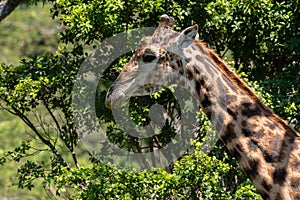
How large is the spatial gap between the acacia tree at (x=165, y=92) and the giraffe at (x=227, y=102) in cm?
216

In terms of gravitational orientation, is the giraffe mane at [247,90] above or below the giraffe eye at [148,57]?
below

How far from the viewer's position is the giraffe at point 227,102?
18.4ft

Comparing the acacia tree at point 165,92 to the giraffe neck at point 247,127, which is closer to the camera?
the giraffe neck at point 247,127

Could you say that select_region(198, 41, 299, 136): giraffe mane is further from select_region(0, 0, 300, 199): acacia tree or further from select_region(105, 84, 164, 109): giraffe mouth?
select_region(0, 0, 300, 199): acacia tree

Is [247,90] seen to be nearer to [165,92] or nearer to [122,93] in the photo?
[122,93]

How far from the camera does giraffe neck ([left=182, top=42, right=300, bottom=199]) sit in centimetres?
559

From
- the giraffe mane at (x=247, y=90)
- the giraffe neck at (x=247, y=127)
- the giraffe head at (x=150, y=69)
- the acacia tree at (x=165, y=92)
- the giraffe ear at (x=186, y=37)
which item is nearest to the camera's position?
the giraffe neck at (x=247, y=127)

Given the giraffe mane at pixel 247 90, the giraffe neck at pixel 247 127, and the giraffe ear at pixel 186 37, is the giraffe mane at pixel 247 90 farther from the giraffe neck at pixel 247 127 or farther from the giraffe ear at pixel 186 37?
the giraffe ear at pixel 186 37

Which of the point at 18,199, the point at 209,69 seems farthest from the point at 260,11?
the point at 18,199

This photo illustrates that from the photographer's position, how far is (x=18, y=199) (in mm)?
22641

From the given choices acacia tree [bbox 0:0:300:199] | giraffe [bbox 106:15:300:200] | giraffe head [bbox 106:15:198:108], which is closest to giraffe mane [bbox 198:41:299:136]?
giraffe [bbox 106:15:300:200]

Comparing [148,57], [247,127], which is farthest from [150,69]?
[247,127]

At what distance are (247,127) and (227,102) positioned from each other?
0.30 metres

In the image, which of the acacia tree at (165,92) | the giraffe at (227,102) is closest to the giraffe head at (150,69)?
the giraffe at (227,102)
